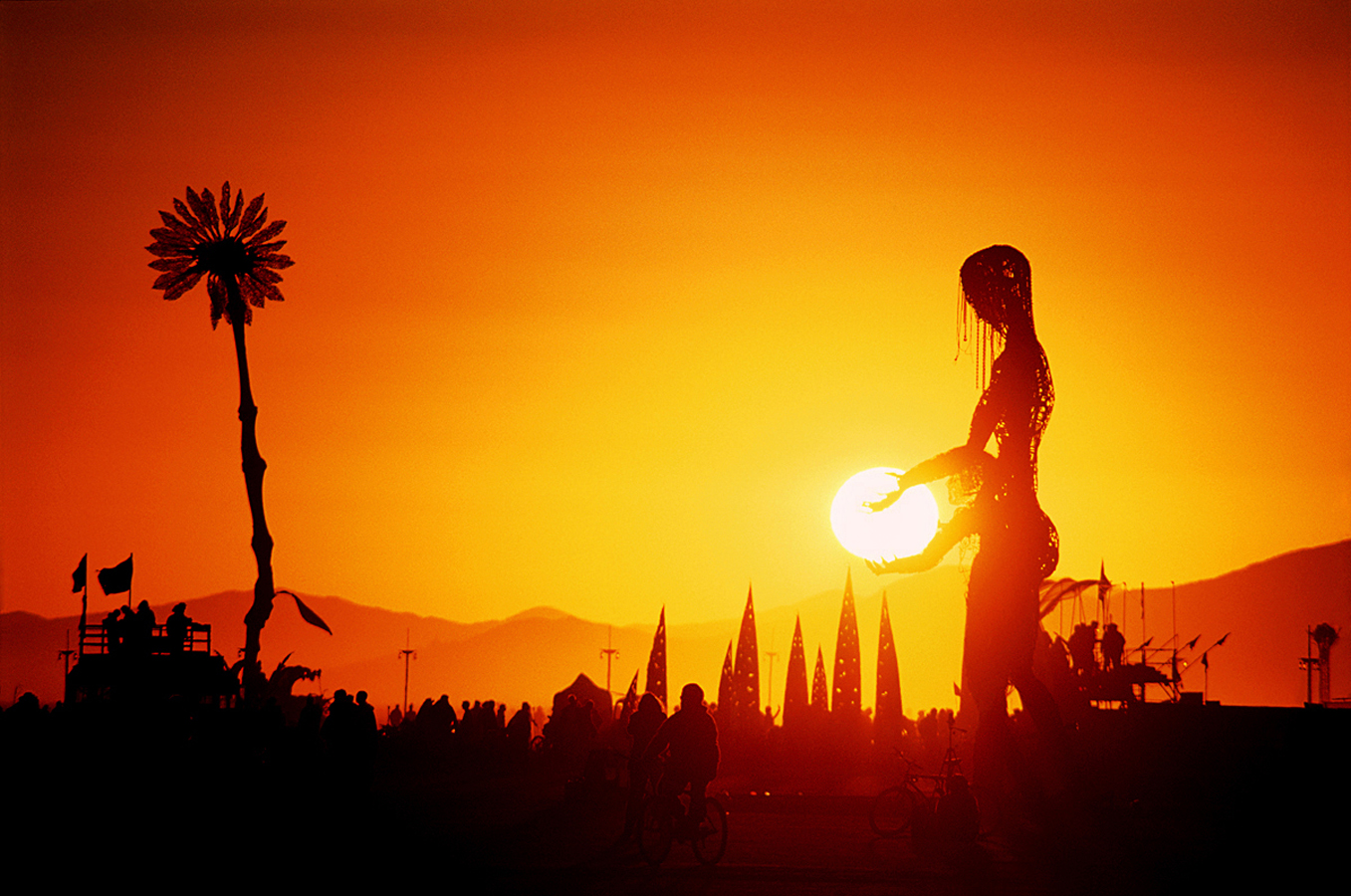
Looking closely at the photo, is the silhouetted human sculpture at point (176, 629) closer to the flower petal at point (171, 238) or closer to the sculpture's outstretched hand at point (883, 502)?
the flower petal at point (171, 238)

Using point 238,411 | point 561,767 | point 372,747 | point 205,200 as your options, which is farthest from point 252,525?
point 372,747

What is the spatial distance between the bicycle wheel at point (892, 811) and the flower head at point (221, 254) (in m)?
19.0

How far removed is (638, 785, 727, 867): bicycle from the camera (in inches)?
587

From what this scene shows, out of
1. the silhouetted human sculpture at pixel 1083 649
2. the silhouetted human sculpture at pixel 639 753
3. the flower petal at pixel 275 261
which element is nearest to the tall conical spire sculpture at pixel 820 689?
the silhouetted human sculpture at pixel 1083 649

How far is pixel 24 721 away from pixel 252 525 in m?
15.3

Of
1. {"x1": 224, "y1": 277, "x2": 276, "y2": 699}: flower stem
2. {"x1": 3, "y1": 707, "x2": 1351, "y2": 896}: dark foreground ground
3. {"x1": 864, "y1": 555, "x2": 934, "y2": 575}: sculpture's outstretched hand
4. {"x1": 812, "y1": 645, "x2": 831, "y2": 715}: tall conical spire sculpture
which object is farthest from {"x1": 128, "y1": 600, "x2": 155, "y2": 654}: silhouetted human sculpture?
{"x1": 812, "y1": 645, "x2": 831, "y2": 715}: tall conical spire sculpture

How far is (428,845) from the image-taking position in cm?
1628

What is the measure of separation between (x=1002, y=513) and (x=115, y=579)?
22.3m

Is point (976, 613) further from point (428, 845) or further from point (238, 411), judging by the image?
point (238, 411)

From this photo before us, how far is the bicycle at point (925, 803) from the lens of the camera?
566 inches

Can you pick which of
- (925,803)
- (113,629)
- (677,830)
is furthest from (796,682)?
(677,830)

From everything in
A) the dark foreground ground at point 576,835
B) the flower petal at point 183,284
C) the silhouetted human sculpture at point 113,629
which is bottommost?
the dark foreground ground at point 576,835

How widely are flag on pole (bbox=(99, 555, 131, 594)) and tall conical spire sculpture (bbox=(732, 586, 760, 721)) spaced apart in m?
105

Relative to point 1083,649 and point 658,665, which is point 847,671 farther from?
point 1083,649
